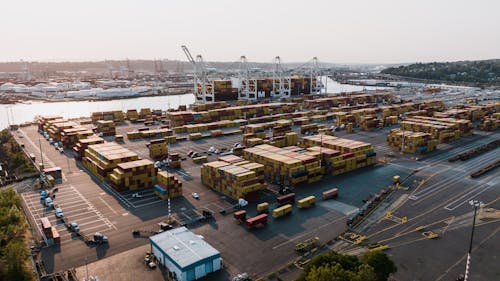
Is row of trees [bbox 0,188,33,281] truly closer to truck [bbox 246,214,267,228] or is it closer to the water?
truck [bbox 246,214,267,228]

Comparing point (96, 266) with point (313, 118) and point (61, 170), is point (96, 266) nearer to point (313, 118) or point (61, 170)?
point (61, 170)

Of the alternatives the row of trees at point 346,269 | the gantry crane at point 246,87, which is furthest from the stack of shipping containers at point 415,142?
the gantry crane at point 246,87

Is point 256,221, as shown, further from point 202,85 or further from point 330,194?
point 202,85

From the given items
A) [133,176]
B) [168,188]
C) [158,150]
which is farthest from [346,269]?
[158,150]

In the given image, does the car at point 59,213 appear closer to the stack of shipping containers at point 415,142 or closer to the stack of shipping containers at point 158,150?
the stack of shipping containers at point 158,150

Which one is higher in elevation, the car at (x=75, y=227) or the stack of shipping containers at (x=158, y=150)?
the stack of shipping containers at (x=158, y=150)

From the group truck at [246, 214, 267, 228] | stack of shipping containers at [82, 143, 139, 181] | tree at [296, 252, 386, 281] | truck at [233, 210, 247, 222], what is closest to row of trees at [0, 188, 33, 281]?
stack of shipping containers at [82, 143, 139, 181]
